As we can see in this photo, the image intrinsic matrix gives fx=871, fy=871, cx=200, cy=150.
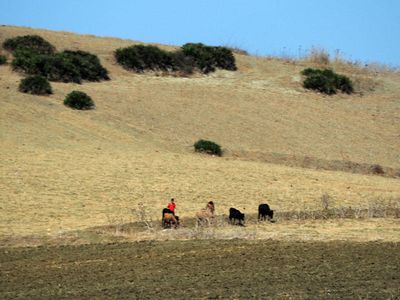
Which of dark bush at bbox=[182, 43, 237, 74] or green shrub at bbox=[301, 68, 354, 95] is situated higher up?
dark bush at bbox=[182, 43, 237, 74]

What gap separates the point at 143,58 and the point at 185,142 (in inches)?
705

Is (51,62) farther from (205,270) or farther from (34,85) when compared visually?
(205,270)

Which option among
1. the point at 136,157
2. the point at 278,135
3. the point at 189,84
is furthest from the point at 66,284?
the point at 189,84

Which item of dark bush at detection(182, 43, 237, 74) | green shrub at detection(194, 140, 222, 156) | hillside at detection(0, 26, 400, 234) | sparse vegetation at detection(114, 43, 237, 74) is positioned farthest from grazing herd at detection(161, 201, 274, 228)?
dark bush at detection(182, 43, 237, 74)

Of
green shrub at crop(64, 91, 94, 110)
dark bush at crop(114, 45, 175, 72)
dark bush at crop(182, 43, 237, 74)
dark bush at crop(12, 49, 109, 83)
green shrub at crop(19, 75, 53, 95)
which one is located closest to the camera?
green shrub at crop(64, 91, 94, 110)

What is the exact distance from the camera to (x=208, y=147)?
48.0m

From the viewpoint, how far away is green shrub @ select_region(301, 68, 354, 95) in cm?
6719

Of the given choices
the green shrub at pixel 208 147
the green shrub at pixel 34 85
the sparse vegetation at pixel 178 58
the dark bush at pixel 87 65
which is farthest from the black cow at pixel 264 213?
the sparse vegetation at pixel 178 58

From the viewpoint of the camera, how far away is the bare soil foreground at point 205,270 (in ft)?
56.0

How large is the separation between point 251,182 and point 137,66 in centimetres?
2768

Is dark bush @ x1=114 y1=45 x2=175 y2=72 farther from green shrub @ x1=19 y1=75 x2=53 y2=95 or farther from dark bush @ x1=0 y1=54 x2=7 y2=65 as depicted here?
green shrub @ x1=19 y1=75 x2=53 y2=95

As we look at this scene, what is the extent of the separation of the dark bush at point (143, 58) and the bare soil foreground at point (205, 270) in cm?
4133

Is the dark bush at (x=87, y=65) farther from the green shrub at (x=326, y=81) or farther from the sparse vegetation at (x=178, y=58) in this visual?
the green shrub at (x=326, y=81)

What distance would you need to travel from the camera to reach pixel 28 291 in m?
18.0
